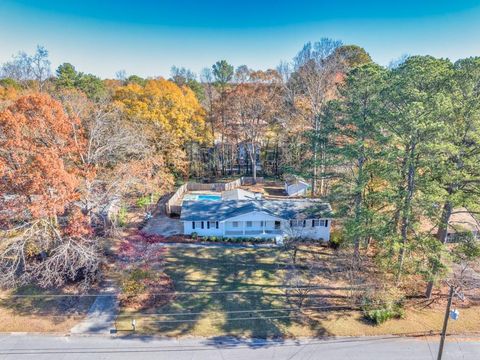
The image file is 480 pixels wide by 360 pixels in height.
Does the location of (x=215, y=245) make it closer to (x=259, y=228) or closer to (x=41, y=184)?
(x=259, y=228)

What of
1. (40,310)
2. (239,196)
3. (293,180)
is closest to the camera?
(40,310)

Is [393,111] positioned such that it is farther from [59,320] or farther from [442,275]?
[59,320]

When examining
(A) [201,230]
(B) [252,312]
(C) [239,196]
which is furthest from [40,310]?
(C) [239,196]

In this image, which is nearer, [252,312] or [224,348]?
[224,348]

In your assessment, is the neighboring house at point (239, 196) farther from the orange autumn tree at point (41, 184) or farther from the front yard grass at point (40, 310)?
the front yard grass at point (40, 310)

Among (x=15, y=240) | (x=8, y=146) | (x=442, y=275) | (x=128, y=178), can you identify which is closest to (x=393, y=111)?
(x=442, y=275)

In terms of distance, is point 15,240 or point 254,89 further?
point 254,89
